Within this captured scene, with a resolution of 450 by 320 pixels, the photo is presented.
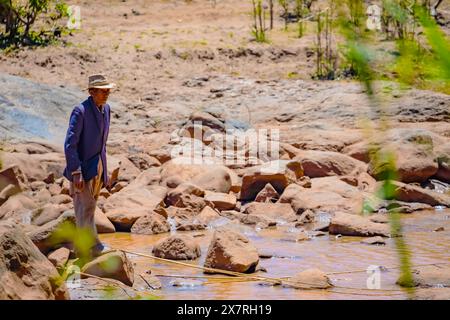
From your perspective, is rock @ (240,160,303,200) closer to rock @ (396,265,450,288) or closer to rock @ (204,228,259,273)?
rock @ (204,228,259,273)

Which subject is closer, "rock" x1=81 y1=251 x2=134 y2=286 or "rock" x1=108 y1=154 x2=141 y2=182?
"rock" x1=81 y1=251 x2=134 y2=286

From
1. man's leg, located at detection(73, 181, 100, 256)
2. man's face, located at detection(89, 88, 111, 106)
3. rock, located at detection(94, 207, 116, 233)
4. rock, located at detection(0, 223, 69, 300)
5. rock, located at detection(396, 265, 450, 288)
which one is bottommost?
rock, located at detection(94, 207, 116, 233)

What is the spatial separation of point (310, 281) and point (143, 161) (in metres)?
6.42

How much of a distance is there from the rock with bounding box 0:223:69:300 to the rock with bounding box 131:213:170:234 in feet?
15.5

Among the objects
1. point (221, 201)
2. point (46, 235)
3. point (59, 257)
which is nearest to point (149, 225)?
point (221, 201)

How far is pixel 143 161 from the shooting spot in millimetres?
12070

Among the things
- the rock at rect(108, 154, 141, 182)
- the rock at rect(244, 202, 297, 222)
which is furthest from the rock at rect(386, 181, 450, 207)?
the rock at rect(108, 154, 141, 182)

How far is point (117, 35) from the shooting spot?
57.9 ft

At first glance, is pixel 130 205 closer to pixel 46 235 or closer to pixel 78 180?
pixel 46 235

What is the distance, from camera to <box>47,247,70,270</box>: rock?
20.5 ft

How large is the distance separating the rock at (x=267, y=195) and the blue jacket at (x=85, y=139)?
435 centimetres

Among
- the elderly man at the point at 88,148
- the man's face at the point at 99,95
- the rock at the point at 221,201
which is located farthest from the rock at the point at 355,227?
the man's face at the point at 99,95
